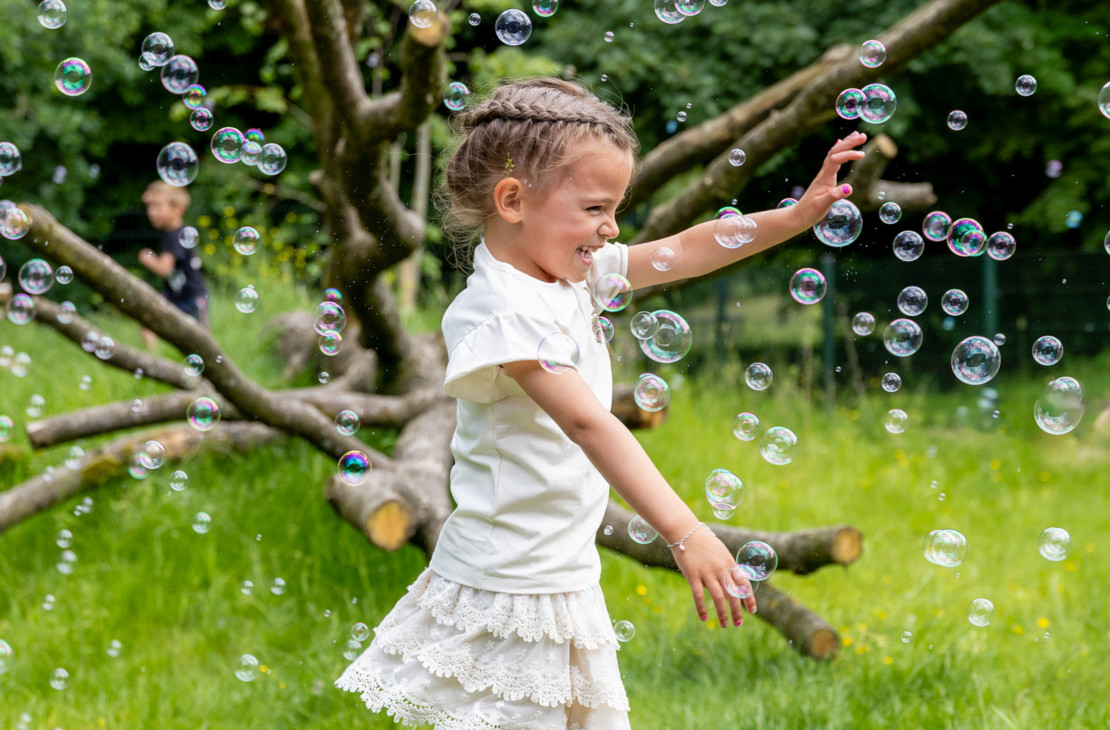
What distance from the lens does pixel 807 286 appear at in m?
2.60

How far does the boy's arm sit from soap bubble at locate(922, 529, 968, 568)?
83 cm

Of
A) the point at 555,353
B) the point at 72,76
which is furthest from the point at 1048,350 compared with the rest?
the point at 72,76

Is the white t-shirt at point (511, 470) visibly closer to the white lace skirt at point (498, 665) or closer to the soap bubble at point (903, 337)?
the white lace skirt at point (498, 665)

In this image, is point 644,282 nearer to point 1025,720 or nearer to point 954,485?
point 1025,720

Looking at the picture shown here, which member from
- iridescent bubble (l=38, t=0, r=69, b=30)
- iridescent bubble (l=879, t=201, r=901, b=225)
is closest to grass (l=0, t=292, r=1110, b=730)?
iridescent bubble (l=879, t=201, r=901, b=225)

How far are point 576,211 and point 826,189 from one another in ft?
1.86

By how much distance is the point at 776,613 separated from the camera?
10.0ft

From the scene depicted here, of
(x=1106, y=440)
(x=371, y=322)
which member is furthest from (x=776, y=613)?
(x=1106, y=440)

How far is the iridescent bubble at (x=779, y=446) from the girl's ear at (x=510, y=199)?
2.95 ft

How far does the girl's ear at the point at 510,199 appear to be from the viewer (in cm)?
182

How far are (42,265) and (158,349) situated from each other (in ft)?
8.50

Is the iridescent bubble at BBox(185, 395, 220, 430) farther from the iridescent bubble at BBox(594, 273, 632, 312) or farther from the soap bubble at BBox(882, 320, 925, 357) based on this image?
the soap bubble at BBox(882, 320, 925, 357)

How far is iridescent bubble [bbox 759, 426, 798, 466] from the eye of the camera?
2393 millimetres

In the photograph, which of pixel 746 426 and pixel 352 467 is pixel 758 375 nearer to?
pixel 746 426
